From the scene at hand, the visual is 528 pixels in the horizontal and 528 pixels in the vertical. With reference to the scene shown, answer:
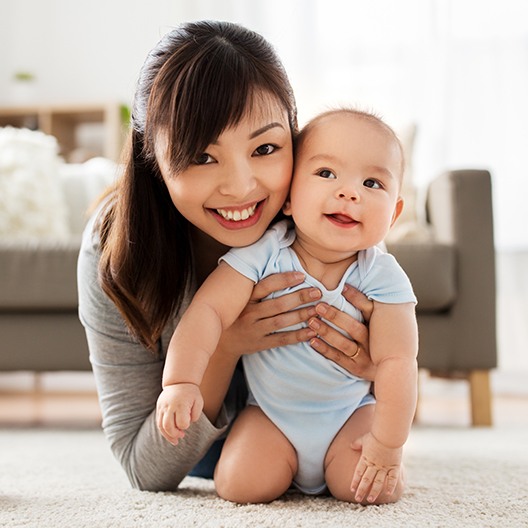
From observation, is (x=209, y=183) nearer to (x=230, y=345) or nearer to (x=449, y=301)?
(x=230, y=345)

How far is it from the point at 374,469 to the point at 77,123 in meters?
3.29

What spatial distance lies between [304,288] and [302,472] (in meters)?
0.26

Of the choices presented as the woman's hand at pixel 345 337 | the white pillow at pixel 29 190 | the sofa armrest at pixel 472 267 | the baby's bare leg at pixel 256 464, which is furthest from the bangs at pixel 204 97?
the white pillow at pixel 29 190

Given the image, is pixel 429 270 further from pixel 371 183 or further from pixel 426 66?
pixel 426 66

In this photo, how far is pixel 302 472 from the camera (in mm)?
1138

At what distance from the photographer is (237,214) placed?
1.08 meters

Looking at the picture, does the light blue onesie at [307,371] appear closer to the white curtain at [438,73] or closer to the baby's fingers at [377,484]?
the baby's fingers at [377,484]

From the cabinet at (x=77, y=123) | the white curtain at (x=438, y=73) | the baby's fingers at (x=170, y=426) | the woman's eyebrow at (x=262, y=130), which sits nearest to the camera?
the baby's fingers at (x=170, y=426)

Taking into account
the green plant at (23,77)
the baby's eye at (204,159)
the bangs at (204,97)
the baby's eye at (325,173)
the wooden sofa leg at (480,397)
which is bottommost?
the wooden sofa leg at (480,397)

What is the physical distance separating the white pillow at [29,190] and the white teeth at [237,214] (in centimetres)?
147

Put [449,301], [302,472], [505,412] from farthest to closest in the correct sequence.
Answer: [505,412]
[449,301]
[302,472]

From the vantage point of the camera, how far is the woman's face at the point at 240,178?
104 cm

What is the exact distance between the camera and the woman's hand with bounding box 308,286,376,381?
3.54 feet

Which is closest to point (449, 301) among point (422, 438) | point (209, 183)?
point (422, 438)
